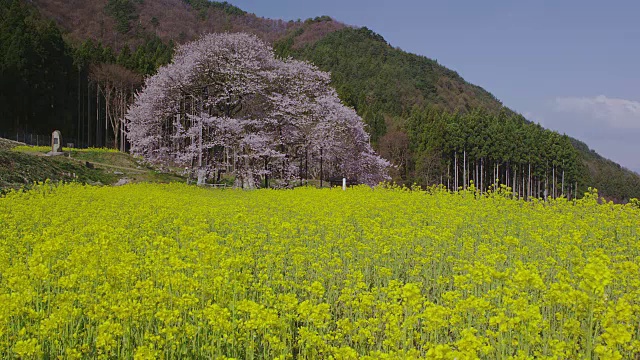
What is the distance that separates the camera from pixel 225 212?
11383mm

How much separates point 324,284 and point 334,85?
5861cm

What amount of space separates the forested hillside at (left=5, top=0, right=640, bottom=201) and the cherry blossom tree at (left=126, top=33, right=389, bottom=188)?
1664cm

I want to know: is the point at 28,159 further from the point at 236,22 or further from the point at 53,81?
the point at 236,22

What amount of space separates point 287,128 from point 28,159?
14.0 metres

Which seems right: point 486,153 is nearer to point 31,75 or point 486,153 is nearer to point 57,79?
point 57,79

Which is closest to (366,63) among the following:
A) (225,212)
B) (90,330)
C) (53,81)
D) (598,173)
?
Answer: (598,173)

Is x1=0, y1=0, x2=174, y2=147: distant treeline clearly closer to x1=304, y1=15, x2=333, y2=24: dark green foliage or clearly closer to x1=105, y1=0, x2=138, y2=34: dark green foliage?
x1=105, y1=0, x2=138, y2=34: dark green foliage

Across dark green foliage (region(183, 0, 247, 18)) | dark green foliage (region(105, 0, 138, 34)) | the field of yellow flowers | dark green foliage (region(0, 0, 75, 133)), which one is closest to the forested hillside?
dark green foliage (region(0, 0, 75, 133))

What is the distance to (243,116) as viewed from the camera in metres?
28.8

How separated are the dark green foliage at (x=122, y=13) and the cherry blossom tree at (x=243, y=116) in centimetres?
5827

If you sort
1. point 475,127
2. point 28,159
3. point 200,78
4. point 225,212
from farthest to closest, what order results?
point 475,127
point 200,78
point 28,159
point 225,212

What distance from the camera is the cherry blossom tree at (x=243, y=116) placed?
91.2 ft

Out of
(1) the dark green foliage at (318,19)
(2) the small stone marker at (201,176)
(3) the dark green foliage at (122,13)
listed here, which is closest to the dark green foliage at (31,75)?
(2) the small stone marker at (201,176)

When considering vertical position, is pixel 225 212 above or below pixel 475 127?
below
